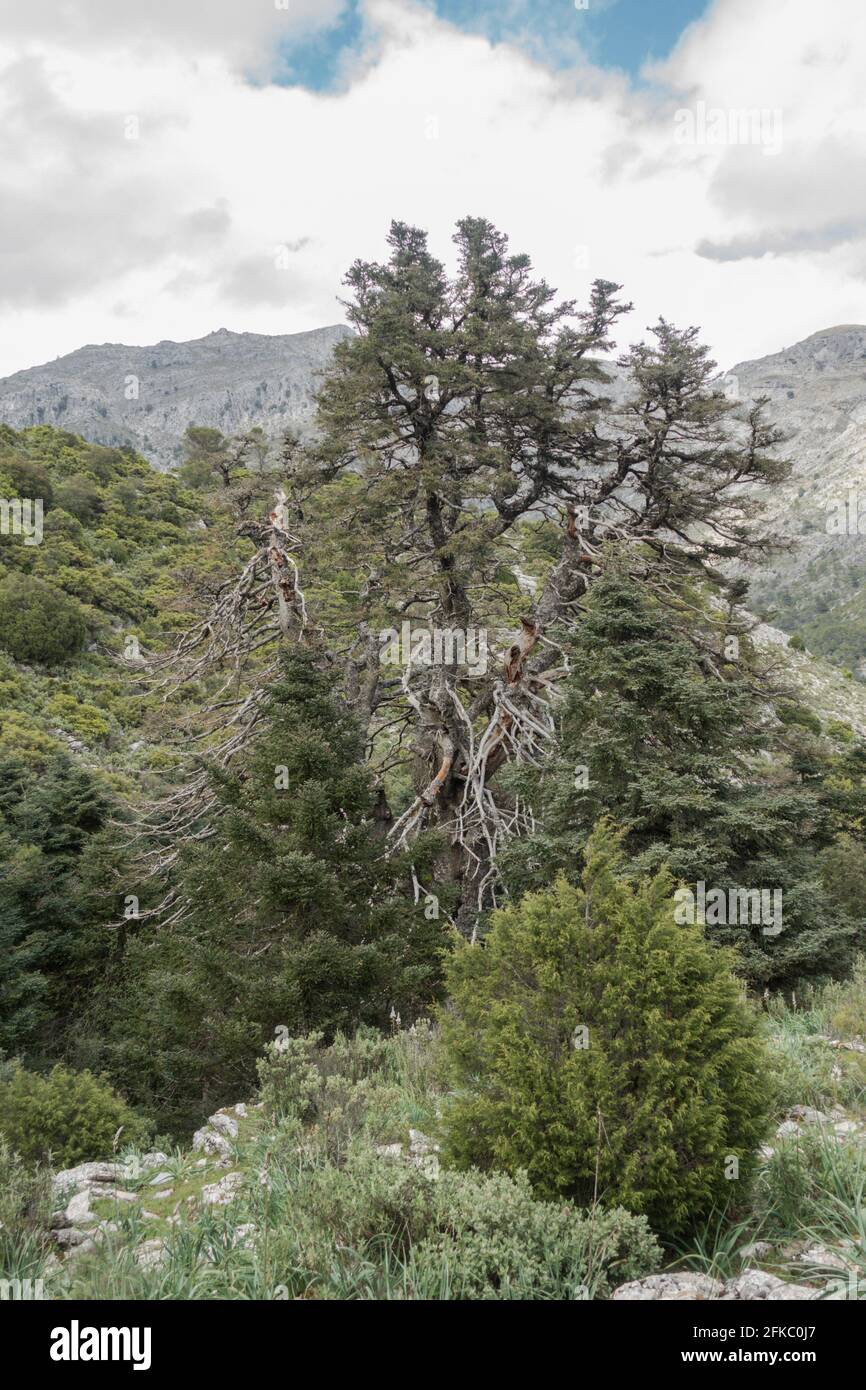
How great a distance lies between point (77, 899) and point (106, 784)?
3.22 m

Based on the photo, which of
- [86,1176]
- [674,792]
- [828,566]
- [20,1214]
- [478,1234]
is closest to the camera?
[478,1234]

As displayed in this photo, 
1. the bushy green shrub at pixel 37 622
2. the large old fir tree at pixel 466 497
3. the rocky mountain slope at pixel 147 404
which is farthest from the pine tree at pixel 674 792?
the rocky mountain slope at pixel 147 404

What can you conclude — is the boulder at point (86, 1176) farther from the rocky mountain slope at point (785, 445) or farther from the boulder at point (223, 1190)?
the rocky mountain slope at point (785, 445)

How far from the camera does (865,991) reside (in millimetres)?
5883

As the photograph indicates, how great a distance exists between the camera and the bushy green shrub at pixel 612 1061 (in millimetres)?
2934

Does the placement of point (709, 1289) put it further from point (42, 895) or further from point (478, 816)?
point (42, 895)

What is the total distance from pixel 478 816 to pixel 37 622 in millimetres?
20925

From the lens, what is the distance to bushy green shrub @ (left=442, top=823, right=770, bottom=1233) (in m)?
2.93

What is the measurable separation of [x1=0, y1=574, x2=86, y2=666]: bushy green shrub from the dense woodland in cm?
869

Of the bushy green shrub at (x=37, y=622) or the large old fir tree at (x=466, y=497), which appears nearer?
the large old fir tree at (x=466, y=497)

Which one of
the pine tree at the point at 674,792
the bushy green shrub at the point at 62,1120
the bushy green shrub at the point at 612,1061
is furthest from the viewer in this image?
the pine tree at the point at 674,792

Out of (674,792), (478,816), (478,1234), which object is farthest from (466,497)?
(478,1234)

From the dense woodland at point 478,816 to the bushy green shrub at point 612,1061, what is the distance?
0.02 metres

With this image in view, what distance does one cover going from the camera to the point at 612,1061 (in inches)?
125
